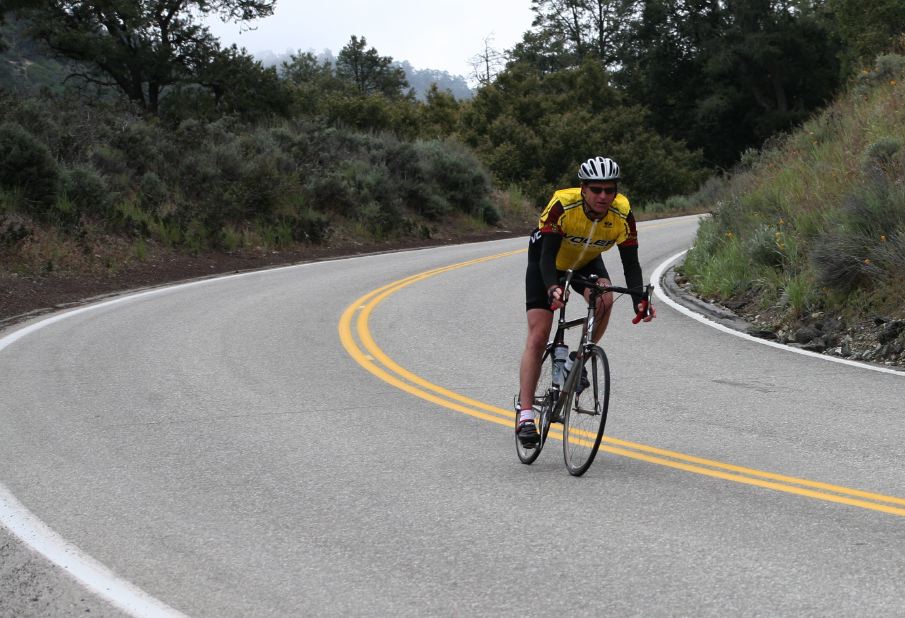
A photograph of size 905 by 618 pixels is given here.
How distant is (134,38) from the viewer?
1430 inches

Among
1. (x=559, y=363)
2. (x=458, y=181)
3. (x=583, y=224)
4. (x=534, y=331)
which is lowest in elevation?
(x=458, y=181)

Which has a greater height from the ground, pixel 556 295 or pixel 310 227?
pixel 556 295

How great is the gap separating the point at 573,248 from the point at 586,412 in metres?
1.09

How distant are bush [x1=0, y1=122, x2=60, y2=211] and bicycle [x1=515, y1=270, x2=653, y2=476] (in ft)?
51.7

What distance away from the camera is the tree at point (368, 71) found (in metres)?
92.3

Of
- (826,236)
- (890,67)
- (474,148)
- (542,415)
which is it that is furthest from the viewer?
(474,148)

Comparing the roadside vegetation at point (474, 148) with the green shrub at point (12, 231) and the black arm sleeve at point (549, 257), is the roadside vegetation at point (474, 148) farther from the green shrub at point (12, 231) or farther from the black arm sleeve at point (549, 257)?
the black arm sleeve at point (549, 257)

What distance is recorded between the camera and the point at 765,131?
59.8m

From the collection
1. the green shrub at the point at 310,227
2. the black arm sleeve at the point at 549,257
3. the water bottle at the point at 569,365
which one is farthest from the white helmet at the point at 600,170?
Result: the green shrub at the point at 310,227

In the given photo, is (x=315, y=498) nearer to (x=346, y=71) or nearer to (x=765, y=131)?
(x=765, y=131)

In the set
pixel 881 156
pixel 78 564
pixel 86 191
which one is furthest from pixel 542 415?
pixel 86 191

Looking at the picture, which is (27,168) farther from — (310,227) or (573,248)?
(573,248)

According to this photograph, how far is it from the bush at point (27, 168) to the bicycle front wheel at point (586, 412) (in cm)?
1599

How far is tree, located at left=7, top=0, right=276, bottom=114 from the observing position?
3466cm
